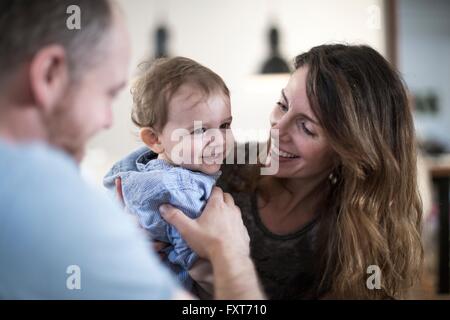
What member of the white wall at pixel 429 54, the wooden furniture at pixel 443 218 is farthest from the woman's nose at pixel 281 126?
the white wall at pixel 429 54

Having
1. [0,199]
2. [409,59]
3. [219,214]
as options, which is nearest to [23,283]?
[0,199]

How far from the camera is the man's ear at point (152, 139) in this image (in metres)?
0.71

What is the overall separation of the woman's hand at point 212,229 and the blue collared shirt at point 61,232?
106 mm

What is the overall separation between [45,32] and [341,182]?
0.49 meters

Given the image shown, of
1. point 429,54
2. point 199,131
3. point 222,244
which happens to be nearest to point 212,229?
point 222,244

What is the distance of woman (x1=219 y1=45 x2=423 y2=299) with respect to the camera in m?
0.77

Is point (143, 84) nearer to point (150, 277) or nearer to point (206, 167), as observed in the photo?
point (206, 167)

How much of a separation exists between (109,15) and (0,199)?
0.23 metres

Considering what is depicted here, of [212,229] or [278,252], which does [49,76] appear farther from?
[278,252]

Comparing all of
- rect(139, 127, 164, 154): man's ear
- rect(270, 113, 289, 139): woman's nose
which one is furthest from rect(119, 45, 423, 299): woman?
rect(139, 127, 164, 154): man's ear

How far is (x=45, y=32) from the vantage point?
1.89 ft

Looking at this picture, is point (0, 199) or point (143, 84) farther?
point (143, 84)

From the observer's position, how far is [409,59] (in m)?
2.90
